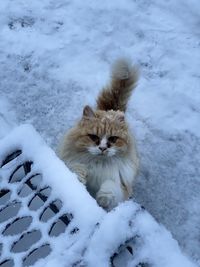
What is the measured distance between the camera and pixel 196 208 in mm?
2562

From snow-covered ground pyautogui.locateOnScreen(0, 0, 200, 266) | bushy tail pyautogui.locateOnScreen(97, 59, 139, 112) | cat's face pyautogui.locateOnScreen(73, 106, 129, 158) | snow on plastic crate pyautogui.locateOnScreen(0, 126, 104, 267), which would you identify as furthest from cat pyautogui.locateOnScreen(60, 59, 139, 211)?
snow on plastic crate pyautogui.locateOnScreen(0, 126, 104, 267)

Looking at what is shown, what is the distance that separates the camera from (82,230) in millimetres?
1599

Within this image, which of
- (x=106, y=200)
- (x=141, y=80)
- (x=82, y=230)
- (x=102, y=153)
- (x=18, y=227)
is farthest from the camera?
(x=141, y=80)

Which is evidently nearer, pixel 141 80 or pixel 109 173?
pixel 109 173

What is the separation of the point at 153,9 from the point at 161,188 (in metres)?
1.54

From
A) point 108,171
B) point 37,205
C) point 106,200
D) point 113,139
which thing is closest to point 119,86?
point 113,139

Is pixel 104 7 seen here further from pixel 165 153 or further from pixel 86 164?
pixel 86 164

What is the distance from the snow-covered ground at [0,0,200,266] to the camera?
2695 mm

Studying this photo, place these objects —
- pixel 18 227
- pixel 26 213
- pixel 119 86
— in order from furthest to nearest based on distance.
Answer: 1. pixel 119 86
2. pixel 18 227
3. pixel 26 213

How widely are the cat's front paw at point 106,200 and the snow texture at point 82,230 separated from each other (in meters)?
0.40

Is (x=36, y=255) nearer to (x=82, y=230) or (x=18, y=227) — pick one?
(x=18, y=227)

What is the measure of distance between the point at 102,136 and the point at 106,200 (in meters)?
0.33

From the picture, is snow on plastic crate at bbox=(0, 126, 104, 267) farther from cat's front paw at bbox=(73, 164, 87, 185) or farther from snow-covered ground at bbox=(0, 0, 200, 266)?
snow-covered ground at bbox=(0, 0, 200, 266)

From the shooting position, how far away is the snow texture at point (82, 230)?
149cm
